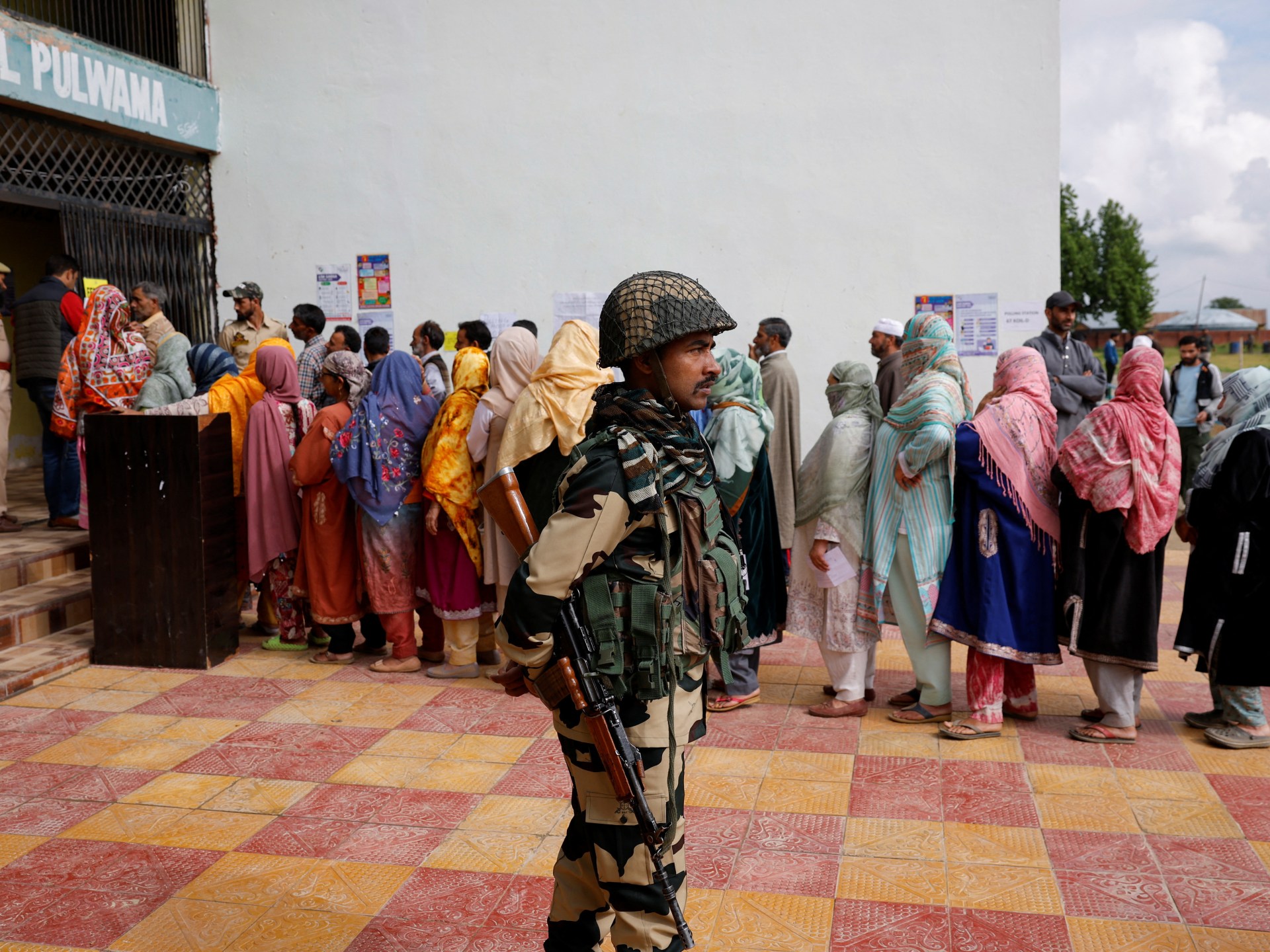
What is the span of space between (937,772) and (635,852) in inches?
92.7

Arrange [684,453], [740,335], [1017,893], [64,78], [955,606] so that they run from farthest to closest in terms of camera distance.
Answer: [740,335]
[64,78]
[955,606]
[1017,893]
[684,453]

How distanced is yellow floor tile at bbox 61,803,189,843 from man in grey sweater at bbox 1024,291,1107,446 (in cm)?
620

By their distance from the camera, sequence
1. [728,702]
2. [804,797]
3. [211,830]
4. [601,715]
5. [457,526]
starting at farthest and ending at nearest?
1. [457,526]
2. [728,702]
3. [804,797]
4. [211,830]
5. [601,715]

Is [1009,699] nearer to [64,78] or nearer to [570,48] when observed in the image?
[570,48]

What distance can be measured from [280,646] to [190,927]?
317 centimetres

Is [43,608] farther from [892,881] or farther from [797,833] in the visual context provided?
[892,881]

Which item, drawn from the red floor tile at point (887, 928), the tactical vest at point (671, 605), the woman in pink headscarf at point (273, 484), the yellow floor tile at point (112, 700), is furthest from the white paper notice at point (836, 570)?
the yellow floor tile at point (112, 700)

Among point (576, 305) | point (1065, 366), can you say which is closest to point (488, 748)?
point (1065, 366)

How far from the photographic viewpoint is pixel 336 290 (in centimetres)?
955

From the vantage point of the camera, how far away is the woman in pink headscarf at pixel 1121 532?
4230 mm

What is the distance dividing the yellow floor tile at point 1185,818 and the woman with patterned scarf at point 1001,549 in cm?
76

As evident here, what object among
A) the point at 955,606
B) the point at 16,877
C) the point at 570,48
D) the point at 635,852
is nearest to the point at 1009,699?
the point at 955,606

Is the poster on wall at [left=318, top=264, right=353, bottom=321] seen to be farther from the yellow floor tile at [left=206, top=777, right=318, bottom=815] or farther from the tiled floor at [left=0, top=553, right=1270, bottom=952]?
the yellow floor tile at [left=206, top=777, right=318, bottom=815]

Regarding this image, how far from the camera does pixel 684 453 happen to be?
218 cm
